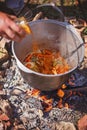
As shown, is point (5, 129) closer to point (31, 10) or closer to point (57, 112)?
point (57, 112)

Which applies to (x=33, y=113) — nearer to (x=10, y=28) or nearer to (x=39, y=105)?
(x=39, y=105)

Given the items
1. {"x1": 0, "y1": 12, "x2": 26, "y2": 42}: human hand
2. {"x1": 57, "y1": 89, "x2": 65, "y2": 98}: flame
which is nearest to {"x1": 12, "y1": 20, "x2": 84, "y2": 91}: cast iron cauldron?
{"x1": 57, "y1": 89, "x2": 65, "y2": 98}: flame

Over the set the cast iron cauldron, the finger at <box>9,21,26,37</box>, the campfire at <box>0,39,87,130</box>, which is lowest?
the campfire at <box>0,39,87,130</box>

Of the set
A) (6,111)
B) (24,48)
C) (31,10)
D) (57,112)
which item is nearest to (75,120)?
(57,112)

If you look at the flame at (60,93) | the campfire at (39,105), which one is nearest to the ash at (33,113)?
the campfire at (39,105)

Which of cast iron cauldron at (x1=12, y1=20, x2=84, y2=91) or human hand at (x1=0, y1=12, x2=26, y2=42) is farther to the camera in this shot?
cast iron cauldron at (x1=12, y1=20, x2=84, y2=91)

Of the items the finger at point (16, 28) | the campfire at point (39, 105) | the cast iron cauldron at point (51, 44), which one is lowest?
the campfire at point (39, 105)

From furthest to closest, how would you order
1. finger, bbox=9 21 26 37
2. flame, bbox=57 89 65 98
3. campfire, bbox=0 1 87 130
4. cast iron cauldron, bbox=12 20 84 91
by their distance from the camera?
flame, bbox=57 89 65 98 < campfire, bbox=0 1 87 130 < cast iron cauldron, bbox=12 20 84 91 < finger, bbox=9 21 26 37

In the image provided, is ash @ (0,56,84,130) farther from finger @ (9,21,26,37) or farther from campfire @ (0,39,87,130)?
finger @ (9,21,26,37)

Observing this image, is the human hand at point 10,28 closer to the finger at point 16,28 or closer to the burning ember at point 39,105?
the finger at point 16,28
